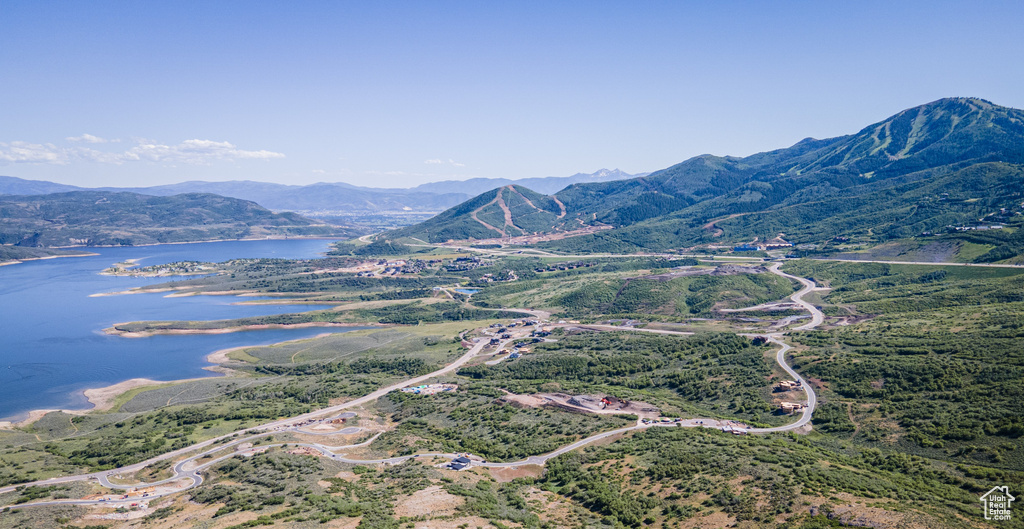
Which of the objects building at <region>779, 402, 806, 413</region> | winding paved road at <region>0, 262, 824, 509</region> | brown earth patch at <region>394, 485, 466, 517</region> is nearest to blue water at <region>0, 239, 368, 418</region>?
winding paved road at <region>0, 262, 824, 509</region>

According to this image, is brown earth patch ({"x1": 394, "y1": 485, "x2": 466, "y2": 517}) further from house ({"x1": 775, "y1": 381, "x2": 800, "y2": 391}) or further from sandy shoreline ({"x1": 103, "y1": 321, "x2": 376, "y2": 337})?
sandy shoreline ({"x1": 103, "y1": 321, "x2": 376, "y2": 337})

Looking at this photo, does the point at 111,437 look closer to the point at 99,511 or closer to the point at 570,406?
the point at 99,511

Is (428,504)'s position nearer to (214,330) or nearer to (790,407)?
(790,407)

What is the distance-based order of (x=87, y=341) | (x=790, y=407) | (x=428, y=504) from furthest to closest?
(x=87, y=341)
(x=790, y=407)
(x=428, y=504)

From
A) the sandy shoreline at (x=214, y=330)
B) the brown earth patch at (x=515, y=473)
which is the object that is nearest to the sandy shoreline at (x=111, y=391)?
the sandy shoreline at (x=214, y=330)

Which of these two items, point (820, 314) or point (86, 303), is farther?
point (86, 303)

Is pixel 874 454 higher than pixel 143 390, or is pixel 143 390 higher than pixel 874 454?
pixel 874 454

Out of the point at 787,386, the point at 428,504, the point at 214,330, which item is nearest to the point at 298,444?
the point at 428,504

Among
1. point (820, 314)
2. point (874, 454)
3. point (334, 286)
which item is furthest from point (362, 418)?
point (334, 286)

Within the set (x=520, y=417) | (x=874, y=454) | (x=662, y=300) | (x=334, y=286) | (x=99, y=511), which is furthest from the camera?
(x=334, y=286)
